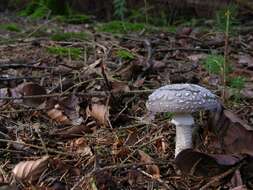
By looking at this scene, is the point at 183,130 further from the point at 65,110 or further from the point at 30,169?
the point at 65,110

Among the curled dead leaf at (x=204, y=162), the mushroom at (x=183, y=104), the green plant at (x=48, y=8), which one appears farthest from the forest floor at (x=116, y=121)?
the green plant at (x=48, y=8)

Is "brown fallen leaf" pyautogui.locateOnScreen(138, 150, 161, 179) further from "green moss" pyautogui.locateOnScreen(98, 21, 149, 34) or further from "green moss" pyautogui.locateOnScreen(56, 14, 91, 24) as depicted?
"green moss" pyautogui.locateOnScreen(56, 14, 91, 24)

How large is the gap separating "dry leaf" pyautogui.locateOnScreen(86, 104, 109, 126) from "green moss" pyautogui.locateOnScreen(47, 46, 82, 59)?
1.56m

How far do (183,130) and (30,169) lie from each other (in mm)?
770

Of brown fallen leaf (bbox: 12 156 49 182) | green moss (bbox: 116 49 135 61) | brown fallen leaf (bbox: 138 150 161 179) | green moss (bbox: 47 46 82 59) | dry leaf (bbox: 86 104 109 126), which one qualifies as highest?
green moss (bbox: 116 49 135 61)

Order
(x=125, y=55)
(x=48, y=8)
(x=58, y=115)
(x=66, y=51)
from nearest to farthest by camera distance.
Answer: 1. (x=58, y=115)
2. (x=125, y=55)
3. (x=66, y=51)
4. (x=48, y=8)

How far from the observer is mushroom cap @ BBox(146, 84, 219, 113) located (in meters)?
2.29

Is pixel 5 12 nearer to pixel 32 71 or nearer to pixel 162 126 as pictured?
pixel 32 71

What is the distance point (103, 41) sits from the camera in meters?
5.15

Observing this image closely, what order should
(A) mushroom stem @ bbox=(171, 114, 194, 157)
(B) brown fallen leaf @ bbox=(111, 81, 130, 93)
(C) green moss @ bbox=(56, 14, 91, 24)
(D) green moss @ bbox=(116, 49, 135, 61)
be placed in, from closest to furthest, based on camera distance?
(A) mushroom stem @ bbox=(171, 114, 194, 157), (B) brown fallen leaf @ bbox=(111, 81, 130, 93), (D) green moss @ bbox=(116, 49, 135, 61), (C) green moss @ bbox=(56, 14, 91, 24)

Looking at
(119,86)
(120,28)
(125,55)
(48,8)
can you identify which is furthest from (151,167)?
(48,8)

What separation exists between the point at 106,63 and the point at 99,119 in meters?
1.17

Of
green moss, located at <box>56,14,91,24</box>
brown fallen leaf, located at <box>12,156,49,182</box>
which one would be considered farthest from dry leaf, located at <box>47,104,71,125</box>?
green moss, located at <box>56,14,91,24</box>

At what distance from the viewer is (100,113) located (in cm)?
301
